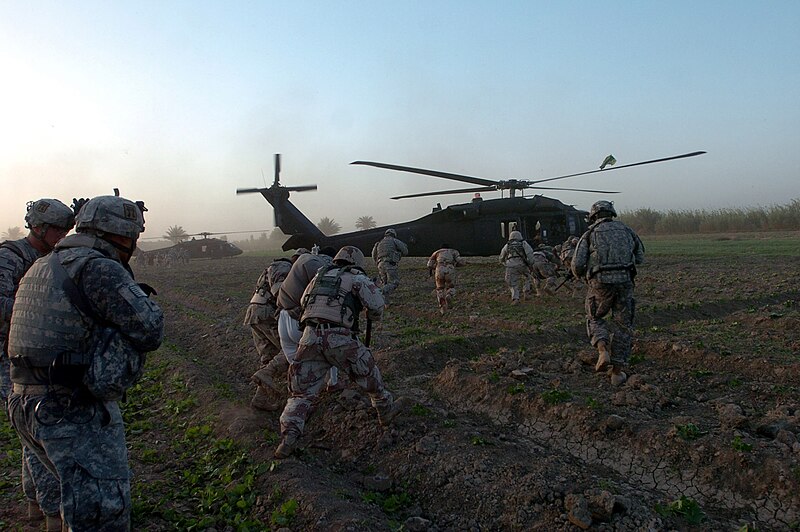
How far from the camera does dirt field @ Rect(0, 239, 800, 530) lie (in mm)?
3957

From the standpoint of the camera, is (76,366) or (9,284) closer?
(76,366)

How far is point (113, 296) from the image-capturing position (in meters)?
2.79

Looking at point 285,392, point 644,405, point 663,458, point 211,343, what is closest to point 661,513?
point 663,458

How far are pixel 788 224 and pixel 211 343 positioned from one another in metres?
43.3

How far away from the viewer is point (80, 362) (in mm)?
2773

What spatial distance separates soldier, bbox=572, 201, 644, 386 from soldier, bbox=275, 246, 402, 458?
2.98 meters

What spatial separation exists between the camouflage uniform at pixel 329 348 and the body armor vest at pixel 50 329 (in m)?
2.51

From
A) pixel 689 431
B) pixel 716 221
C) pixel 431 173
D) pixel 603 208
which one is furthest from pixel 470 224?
pixel 716 221

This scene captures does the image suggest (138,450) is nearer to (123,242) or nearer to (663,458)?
(123,242)

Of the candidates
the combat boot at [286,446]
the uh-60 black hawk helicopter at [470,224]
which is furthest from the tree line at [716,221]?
the combat boot at [286,446]

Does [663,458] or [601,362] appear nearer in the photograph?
[663,458]

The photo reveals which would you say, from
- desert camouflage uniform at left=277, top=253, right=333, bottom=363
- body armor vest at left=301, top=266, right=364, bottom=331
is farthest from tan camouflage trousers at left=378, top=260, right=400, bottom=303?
body armor vest at left=301, top=266, right=364, bottom=331

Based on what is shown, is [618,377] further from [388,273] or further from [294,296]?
[388,273]

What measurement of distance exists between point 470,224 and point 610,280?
39.2 feet
